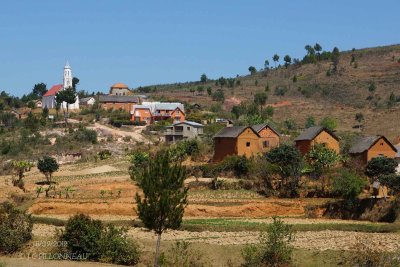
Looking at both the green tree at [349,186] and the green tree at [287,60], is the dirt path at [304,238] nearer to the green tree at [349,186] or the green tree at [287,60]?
the green tree at [349,186]

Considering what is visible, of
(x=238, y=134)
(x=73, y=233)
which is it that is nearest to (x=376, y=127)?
(x=238, y=134)

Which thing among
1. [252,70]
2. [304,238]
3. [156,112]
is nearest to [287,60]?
[252,70]

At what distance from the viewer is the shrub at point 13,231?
39.8m

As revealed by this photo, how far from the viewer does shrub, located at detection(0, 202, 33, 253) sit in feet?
131

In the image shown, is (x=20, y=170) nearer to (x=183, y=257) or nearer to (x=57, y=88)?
(x=183, y=257)

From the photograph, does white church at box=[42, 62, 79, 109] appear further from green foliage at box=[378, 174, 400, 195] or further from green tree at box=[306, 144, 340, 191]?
green foliage at box=[378, 174, 400, 195]

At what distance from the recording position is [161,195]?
3144 cm

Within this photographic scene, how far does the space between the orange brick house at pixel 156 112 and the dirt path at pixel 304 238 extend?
194 feet

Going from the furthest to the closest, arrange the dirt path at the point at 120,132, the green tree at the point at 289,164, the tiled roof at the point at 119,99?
the tiled roof at the point at 119,99
the dirt path at the point at 120,132
the green tree at the point at 289,164

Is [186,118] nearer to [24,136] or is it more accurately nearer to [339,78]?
[24,136]

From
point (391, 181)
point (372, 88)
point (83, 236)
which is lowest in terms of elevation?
point (83, 236)

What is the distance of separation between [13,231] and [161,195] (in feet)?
41.8

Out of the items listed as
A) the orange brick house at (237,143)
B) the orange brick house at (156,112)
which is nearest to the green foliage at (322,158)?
the orange brick house at (237,143)

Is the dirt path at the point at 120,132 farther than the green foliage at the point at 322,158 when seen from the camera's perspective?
Yes
